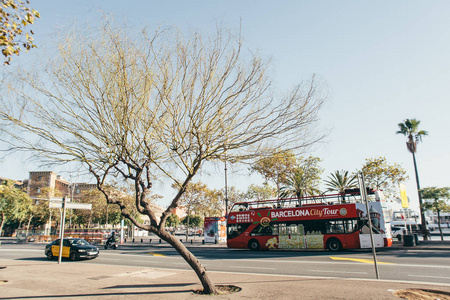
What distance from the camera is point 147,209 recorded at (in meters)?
8.22

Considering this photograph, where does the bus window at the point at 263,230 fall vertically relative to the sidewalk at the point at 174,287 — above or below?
above

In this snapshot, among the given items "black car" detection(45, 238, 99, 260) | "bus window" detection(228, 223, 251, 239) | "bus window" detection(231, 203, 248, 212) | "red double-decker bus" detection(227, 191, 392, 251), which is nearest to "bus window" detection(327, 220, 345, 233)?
"red double-decker bus" detection(227, 191, 392, 251)

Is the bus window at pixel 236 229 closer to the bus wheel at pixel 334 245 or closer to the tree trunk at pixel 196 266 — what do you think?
the bus wheel at pixel 334 245

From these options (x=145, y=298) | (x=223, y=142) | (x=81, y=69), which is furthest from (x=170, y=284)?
(x=81, y=69)

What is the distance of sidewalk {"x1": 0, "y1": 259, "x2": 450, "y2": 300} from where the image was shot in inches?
321

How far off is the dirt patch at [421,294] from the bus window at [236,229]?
1760 centimetres

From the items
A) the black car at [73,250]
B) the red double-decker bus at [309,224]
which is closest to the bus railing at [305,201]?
the red double-decker bus at [309,224]

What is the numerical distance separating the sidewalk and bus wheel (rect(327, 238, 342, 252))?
12.1 m

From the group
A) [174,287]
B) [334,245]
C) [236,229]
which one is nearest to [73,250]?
[174,287]

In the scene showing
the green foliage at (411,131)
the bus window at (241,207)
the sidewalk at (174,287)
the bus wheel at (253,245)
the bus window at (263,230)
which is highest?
the green foliage at (411,131)

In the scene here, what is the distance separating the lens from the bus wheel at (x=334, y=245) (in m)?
21.5

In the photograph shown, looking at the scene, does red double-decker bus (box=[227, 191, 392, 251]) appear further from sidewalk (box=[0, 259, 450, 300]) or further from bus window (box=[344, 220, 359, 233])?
sidewalk (box=[0, 259, 450, 300])

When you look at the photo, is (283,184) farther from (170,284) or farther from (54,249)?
(170,284)

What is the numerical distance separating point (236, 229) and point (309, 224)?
666 centimetres
